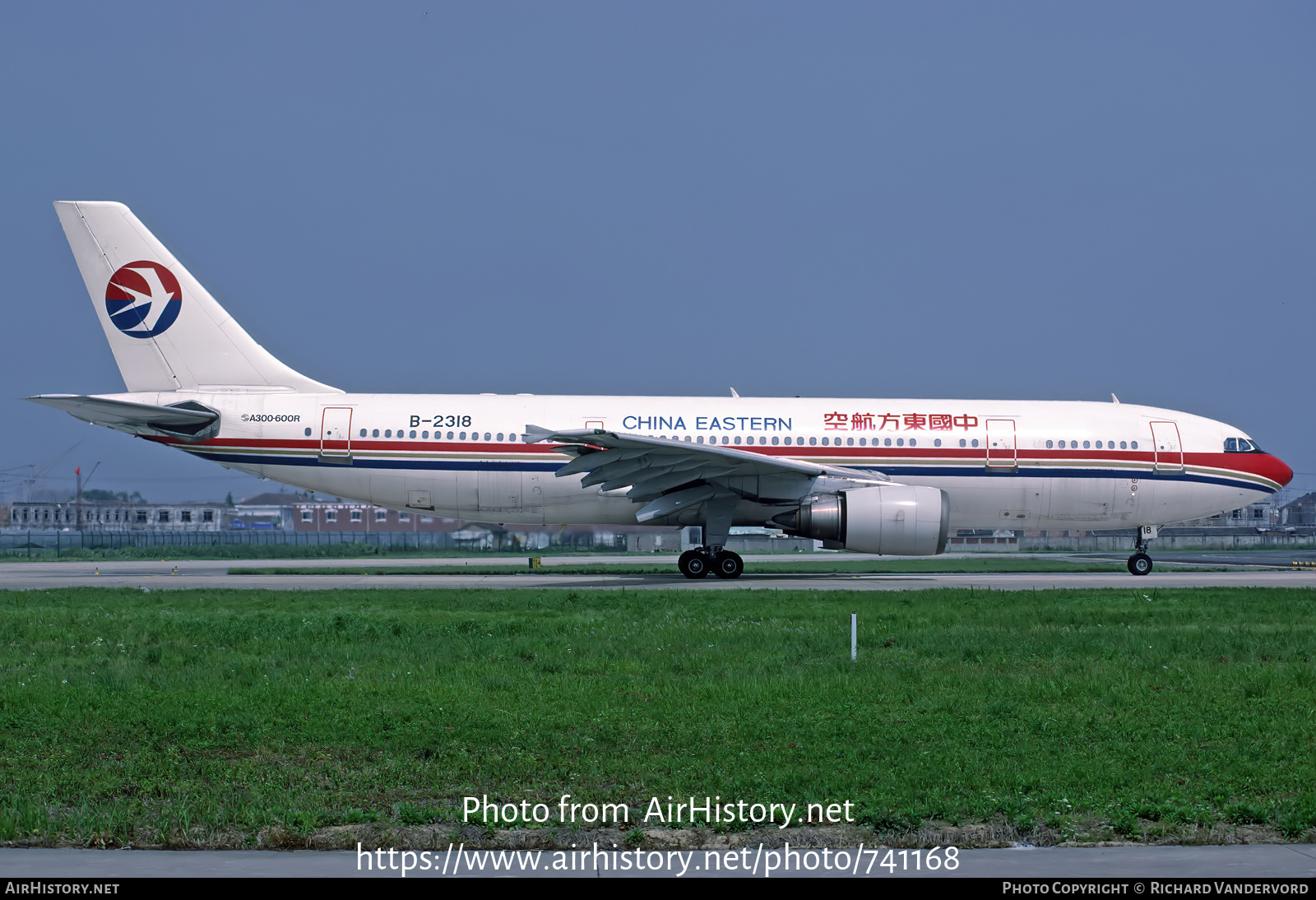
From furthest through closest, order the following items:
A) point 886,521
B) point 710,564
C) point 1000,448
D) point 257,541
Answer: point 257,541 < point 1000,448 < point 710,564 < point 886,521

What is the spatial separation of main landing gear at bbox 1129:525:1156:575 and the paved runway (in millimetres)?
222

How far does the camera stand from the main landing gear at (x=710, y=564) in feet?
81.6

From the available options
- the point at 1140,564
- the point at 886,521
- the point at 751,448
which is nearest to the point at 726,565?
the point at 751,448

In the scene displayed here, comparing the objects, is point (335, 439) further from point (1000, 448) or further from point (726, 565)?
point (1000, 448)

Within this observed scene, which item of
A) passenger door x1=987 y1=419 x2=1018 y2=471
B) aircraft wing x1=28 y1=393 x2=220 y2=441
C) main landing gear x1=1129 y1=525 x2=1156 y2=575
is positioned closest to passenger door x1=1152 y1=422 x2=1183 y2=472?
main landing gear x1=1129 y1=525 x2=1156 y2=575

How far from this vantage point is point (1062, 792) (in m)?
6.24

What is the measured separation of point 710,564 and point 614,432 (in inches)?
147

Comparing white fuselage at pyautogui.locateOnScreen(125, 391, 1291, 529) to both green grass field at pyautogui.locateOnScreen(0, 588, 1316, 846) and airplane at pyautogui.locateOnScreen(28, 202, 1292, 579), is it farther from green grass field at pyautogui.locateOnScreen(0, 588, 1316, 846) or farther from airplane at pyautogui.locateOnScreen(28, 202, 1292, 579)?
green grass field at pyautogui.locateOnScreen(0, 588, 1316, 846)

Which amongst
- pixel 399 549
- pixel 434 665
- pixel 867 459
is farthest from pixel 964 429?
pixel 399 549

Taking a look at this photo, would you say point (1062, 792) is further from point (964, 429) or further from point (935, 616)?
point (964, 429)

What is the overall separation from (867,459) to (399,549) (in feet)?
86.6

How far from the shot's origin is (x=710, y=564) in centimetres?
2488

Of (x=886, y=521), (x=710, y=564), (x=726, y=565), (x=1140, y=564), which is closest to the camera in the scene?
(x=886, y=521)

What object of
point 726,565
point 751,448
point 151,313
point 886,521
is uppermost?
point 151,313
